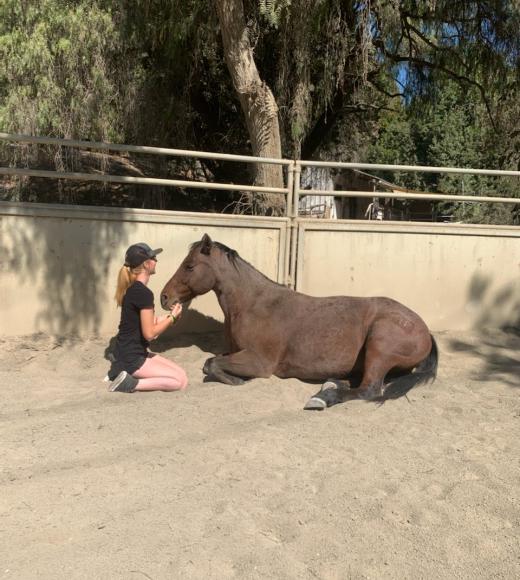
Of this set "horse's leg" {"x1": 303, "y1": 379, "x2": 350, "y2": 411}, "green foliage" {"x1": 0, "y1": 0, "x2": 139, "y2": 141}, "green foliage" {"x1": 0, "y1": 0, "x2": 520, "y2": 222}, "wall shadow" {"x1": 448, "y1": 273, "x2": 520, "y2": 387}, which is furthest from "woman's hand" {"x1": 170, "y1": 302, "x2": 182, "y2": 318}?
"green foliage" {"x1": 0, "y1": 0, "x2": 139, "y2": 141}

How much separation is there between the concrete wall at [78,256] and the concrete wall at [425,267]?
0.95 meters

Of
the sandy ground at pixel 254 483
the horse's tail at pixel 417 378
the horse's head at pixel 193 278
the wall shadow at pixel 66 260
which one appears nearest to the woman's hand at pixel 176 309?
the horse's head at pixel 193 278

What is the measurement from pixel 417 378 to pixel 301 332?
1.06 m

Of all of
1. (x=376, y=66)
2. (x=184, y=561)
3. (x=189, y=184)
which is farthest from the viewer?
(x=376, y=66)

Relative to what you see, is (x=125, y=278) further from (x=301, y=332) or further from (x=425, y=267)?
(x=425, y=267)

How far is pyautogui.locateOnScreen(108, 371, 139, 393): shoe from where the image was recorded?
4.28 m

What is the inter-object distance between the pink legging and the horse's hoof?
1.06 m

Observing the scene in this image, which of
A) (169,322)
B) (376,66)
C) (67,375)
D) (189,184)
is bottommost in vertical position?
(67,375)

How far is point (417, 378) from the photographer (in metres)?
4.62

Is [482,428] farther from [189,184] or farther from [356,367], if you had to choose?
[189,184]

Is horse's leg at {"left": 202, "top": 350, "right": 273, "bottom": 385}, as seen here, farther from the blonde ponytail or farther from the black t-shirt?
the blonde ponytail

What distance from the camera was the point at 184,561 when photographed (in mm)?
2260

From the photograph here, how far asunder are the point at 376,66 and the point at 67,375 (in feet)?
28.4

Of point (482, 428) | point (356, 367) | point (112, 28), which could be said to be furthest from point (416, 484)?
point (112, 28)
